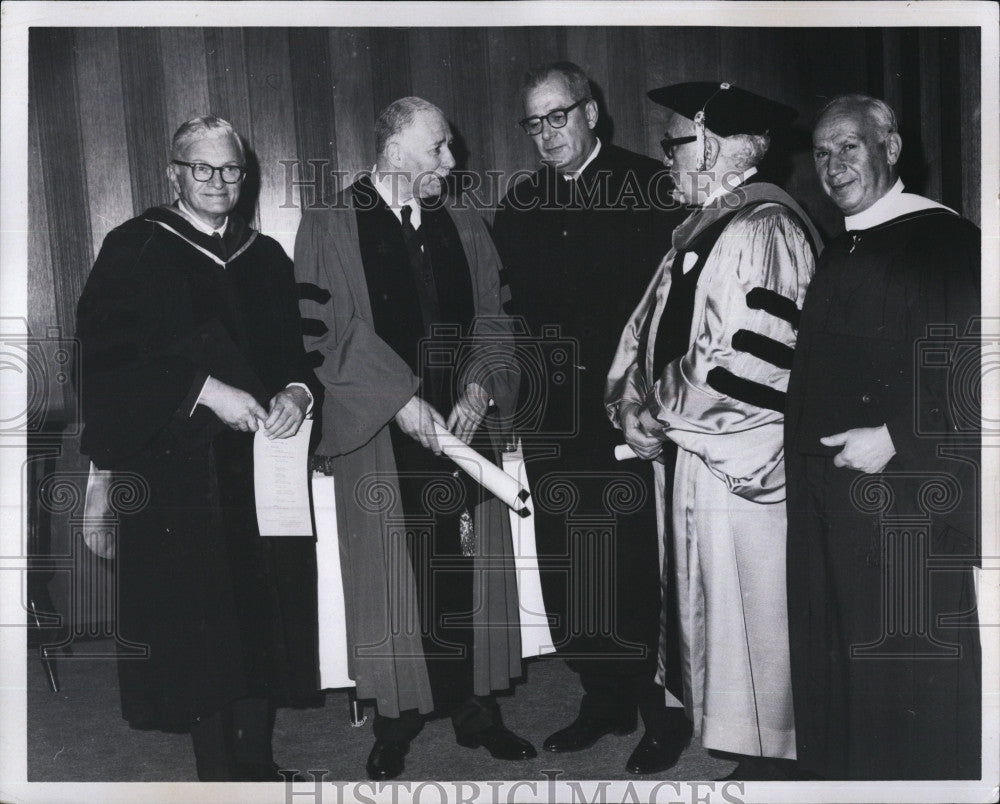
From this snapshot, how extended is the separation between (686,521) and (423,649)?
915mm

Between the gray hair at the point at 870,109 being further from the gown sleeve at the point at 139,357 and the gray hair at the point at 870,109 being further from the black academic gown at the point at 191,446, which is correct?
the gown sleeve at the point at 139,357

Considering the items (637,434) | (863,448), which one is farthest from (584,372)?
(863,448)

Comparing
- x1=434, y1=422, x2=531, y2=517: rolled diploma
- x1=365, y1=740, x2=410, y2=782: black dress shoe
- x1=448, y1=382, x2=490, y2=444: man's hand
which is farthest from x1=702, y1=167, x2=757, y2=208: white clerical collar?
x1=365, y1=740, x2=410, y2=782: black dress shoe

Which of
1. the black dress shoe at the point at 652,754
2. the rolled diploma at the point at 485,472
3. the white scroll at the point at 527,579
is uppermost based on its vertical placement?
the rolled diploma at the point at 485,472

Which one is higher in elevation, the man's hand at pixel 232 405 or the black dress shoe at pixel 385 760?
the man's hand at pixel 232 405

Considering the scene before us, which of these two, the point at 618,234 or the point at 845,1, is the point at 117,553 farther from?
the point at 845,1

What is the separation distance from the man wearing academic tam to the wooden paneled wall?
124 millimetres

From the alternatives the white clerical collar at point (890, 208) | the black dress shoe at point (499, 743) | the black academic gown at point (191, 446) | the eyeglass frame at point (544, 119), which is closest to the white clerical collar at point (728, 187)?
the white clerical collar at point (890, 208)

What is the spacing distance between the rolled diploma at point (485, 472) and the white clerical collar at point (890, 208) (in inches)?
51.6

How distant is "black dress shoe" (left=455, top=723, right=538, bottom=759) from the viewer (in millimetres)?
3463

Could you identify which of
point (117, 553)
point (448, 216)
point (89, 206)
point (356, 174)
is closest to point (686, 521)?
point (448, 216)

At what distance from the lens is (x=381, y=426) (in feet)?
11.3

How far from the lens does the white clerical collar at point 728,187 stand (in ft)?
11.2

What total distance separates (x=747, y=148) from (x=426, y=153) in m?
1.00
